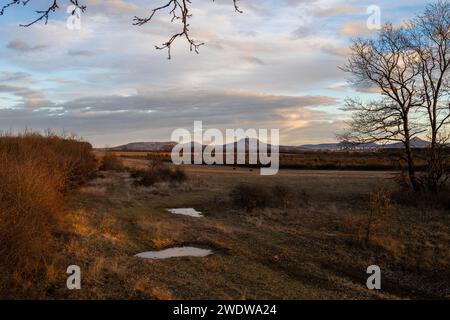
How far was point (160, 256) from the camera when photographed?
13641mm

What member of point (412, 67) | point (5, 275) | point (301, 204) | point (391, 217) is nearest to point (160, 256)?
point (5, 275)

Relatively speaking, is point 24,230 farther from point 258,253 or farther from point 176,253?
point 258,253

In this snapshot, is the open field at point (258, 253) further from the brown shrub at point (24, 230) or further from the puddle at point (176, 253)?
the brown shrub at point (24, 230)

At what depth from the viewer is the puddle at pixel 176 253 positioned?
13.6m

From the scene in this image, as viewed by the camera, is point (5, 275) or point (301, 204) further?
point (301, 204)

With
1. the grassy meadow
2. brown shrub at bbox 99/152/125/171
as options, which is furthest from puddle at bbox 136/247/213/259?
brown shrub at bbox 99/152/125/171

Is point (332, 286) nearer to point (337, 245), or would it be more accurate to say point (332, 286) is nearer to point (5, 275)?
point (337, 245)

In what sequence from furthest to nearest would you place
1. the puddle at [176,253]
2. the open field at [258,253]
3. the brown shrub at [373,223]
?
the brown shrub at [373,223] → the puddle at [176,253] → the open field at [258,253]

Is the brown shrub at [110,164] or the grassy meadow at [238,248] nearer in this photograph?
the grassy meadow at [238,248]

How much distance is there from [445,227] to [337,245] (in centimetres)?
526

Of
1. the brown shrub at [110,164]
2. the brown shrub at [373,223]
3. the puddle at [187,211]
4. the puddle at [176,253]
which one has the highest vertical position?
the brown shrub at [110,164]

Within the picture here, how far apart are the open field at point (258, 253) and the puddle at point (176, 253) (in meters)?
0.43

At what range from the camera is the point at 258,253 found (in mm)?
14531

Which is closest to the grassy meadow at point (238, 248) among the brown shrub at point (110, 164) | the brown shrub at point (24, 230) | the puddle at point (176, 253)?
the brown shrub at point (24, 230)
